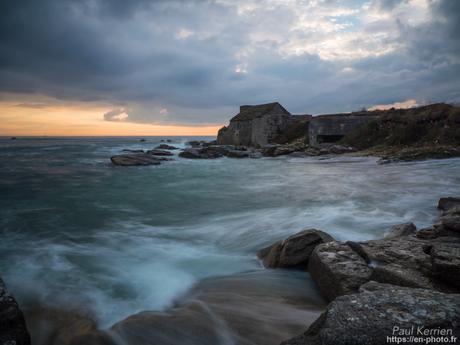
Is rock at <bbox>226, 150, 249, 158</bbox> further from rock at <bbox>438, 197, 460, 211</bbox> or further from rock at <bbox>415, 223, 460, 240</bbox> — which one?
rock at <bbox>415, 223, 460, 240</bbox>

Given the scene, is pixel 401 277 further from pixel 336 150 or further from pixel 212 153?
pixel 212 153

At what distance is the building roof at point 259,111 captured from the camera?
37719 millimetres

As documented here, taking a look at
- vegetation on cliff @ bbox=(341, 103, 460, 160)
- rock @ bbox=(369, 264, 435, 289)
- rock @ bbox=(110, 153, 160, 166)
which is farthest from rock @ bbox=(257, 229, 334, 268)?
rock @ bbox=(110, 153, 160, 166)

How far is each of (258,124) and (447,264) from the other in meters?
35.3

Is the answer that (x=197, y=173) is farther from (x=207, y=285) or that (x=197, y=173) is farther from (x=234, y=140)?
(x=234, y=140)

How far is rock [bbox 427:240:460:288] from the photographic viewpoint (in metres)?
3.09

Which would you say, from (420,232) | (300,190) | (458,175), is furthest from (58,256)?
(458,175)

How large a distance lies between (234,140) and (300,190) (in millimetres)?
29927

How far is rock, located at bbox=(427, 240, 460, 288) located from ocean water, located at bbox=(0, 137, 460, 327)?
8.66 feet

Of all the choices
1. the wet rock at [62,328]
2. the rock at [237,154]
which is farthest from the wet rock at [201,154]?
the wet rock at [62,328]

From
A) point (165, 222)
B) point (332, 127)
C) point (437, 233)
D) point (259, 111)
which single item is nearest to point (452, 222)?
point (437, 233)

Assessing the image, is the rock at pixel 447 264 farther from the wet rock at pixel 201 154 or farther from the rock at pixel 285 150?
the wet rock at pixel 201 154

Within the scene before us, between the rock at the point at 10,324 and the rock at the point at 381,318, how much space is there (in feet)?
7.37

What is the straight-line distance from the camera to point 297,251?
474 centimetres
